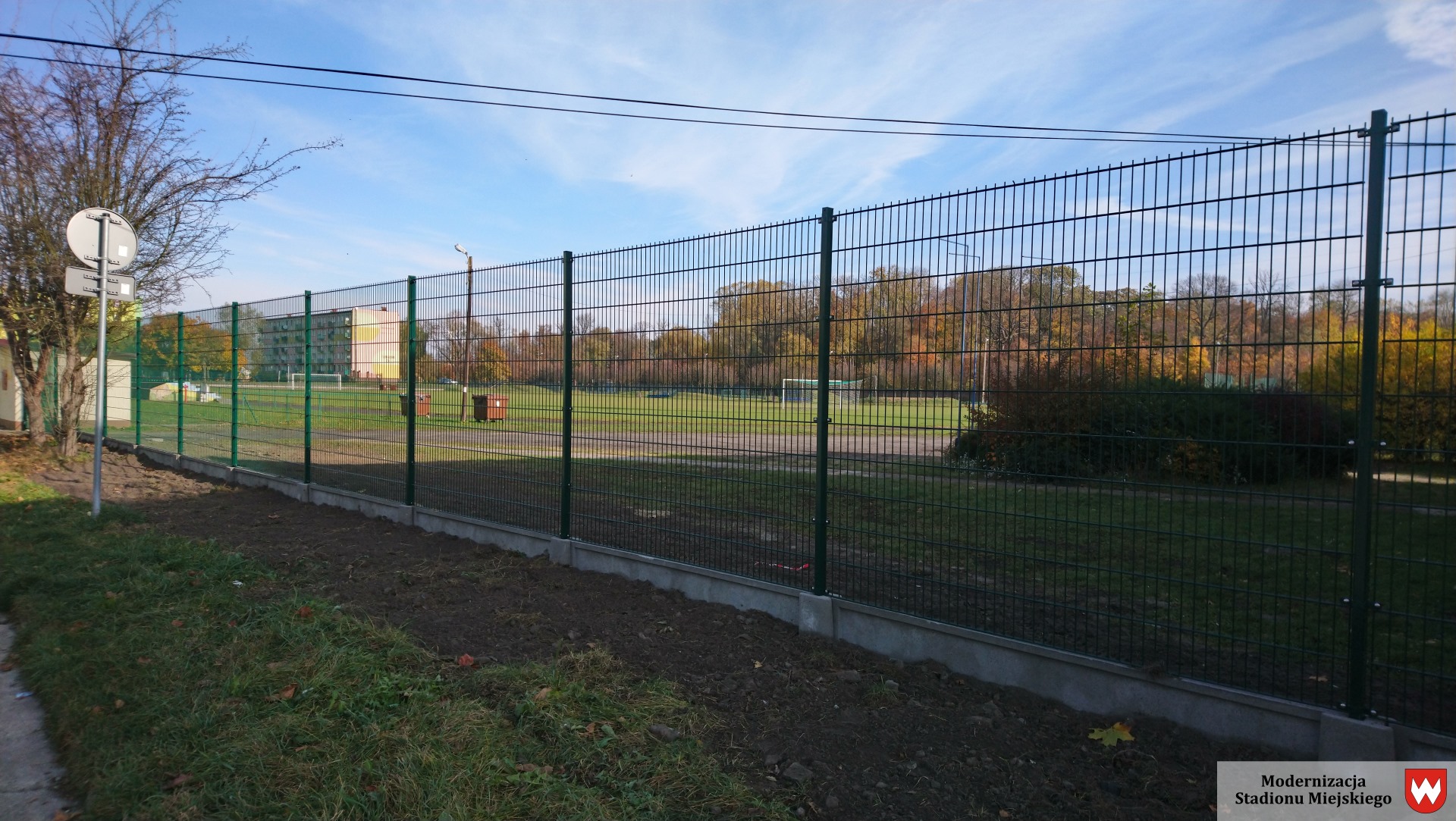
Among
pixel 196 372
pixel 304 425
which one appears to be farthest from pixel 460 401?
pixel 196 372

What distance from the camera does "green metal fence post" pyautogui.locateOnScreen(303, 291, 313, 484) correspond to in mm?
9742

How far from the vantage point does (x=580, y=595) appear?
5.75 m

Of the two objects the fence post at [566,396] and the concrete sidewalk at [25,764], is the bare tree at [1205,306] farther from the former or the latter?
the concrete sidewalk at [25,764]

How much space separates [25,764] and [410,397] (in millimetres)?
4993

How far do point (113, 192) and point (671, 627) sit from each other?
12783 mm

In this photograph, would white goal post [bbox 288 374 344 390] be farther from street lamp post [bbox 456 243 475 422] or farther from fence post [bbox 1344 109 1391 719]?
fence post [bbox 1344 109 1391 719]

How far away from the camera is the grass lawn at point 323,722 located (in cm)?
300

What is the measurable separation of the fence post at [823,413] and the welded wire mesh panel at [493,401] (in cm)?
265

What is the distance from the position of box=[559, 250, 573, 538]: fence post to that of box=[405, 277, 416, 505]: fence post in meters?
2.39

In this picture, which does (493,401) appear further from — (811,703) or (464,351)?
(811,703)

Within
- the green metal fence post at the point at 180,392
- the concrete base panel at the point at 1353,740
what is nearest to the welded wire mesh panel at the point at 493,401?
the concrete base panel at the point at 1353,740

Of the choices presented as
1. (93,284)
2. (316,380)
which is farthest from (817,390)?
(93,284)

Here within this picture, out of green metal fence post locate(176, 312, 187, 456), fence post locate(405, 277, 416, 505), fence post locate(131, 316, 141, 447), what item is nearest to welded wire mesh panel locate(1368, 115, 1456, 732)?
fence post locate(405, 277, 416, 505)

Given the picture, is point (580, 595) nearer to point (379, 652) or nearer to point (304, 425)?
point (379, 652)
